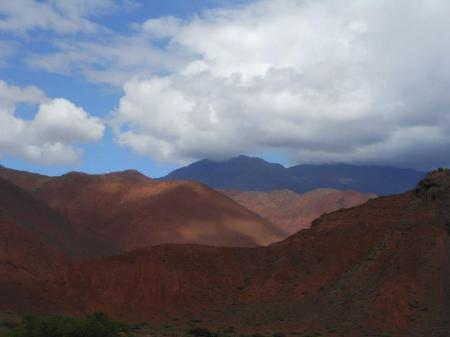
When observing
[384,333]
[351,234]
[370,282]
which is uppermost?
[351,234]

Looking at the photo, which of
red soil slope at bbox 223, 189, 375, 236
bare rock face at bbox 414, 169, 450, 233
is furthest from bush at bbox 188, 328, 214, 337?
red soil slope at bbox 223, 189, 375, 236

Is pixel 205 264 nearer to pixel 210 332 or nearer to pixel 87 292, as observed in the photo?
pixel 87 292

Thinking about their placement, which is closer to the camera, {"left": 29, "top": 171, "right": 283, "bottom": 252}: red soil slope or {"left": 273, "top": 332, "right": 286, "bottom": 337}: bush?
{"left": 273, "top": 332, "right": 286, "bottom": 337}: bush

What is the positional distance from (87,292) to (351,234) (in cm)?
1930

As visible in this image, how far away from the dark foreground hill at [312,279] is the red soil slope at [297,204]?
80.5 meters

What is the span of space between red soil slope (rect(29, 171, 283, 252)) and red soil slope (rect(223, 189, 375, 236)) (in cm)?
3095

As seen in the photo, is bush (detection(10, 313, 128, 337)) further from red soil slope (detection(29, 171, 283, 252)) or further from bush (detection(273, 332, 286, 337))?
red soil slope (detection(29, 171, 283, 252))

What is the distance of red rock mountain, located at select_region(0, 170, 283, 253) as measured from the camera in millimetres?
90188

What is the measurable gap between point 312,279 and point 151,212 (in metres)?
54.8

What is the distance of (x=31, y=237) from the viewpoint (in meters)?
A: 51.6

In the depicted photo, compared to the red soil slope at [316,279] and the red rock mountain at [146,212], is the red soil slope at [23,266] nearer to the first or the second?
the red soil slope at [316,279]

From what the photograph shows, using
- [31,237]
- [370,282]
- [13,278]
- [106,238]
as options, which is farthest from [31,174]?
[370,282]

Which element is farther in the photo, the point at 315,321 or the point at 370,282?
the point at 370,282

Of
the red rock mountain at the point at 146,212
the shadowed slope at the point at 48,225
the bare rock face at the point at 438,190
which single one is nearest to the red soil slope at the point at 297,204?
the red rock mountain at the point at 146,212
